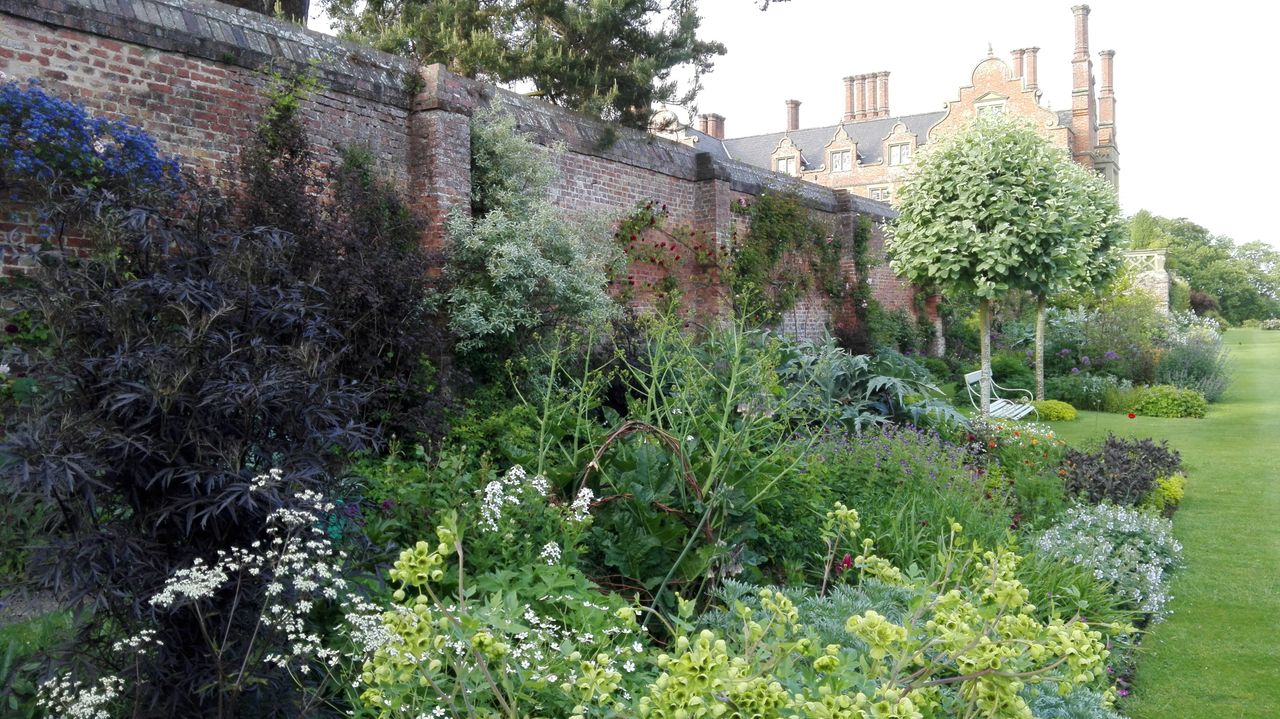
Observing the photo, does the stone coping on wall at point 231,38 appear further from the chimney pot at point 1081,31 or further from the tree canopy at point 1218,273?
the tree canopy at point 1218,273

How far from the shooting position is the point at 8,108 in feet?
16.0

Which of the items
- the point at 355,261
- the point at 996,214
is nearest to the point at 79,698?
the point at 355,261

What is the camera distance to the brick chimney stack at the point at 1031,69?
1607 inches

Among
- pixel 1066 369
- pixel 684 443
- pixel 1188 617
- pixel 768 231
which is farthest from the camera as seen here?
pixel 1066 369

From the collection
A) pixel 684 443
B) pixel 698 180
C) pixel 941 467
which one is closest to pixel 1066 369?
pixel 698 180

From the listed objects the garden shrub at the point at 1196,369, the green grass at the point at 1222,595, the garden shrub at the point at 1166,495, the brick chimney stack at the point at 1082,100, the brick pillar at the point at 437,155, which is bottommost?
the green grass at the point at 1222,595

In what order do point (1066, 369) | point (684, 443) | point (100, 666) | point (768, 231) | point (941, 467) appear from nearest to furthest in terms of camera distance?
point (100, 666) → point (684, 443) → point (941, 467) → point (768, 231) → point (1066, 369)

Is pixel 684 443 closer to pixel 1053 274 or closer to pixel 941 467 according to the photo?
pixel 941 467

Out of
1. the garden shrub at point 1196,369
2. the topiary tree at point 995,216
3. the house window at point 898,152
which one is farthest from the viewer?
the house window at point 898,152

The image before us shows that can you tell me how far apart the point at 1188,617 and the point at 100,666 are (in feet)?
17.0

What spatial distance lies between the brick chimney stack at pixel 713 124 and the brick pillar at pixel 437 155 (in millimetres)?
40988

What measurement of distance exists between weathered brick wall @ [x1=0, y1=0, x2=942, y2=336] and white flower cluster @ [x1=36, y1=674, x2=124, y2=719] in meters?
3.62

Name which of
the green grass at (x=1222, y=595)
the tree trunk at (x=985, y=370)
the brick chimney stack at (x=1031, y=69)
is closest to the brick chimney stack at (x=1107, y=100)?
the brick chimney stack at (x=1031, y=69)

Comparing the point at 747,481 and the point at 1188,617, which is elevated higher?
the point at 747,481
